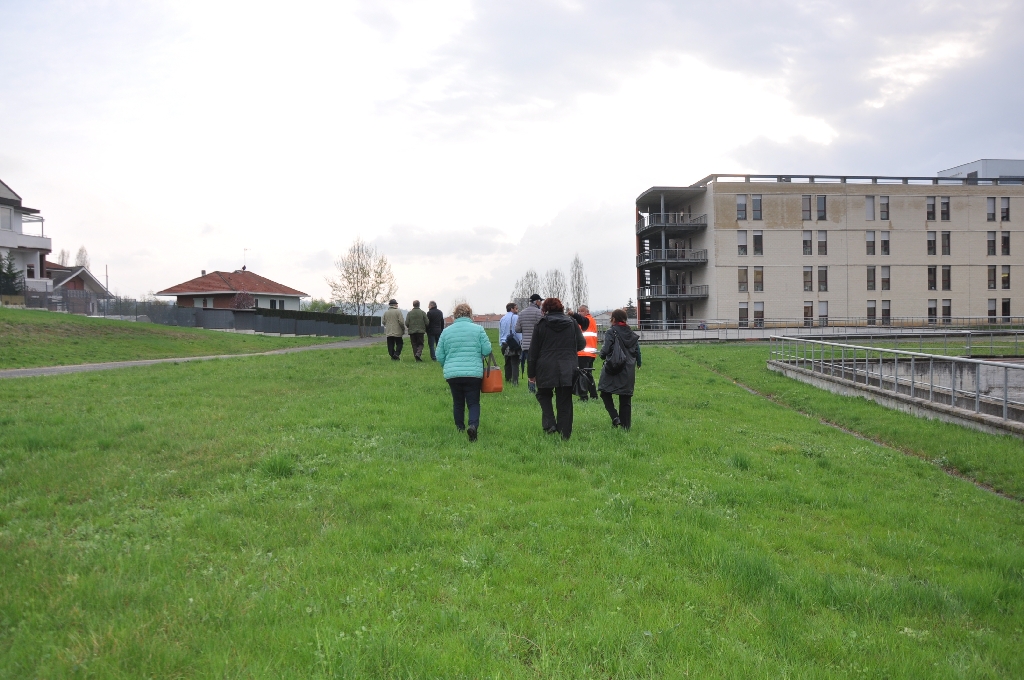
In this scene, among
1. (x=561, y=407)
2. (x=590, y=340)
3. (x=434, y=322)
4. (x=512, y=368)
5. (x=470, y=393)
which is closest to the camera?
(x=470, y=393)

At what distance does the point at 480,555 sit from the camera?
15.9ft

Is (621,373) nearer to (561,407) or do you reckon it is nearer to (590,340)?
(561,407)

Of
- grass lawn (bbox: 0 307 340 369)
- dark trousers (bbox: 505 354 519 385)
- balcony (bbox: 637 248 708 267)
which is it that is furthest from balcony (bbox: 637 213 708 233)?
dark trousers (bbox: 505 354 519 385)

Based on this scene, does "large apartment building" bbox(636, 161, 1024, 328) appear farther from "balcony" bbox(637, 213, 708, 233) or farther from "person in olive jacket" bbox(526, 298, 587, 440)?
"person in olive jacket" bbox(526, 298, 587, 440)

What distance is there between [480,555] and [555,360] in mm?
4375

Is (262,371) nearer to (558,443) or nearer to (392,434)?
(392,434)

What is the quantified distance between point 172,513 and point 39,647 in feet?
7.64

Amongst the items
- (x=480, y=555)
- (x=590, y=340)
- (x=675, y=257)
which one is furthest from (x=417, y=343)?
(x=675, y=257)

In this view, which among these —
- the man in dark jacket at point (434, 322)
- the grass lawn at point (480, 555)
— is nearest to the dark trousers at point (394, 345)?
the man in dark jacket at point (434, 322)

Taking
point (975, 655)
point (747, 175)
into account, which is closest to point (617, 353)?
point (975, 655)

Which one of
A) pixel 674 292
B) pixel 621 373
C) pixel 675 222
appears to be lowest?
pixel 621 373

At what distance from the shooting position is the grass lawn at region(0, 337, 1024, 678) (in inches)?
142

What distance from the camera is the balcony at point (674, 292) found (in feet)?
193

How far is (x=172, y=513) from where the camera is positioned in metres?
5.78
